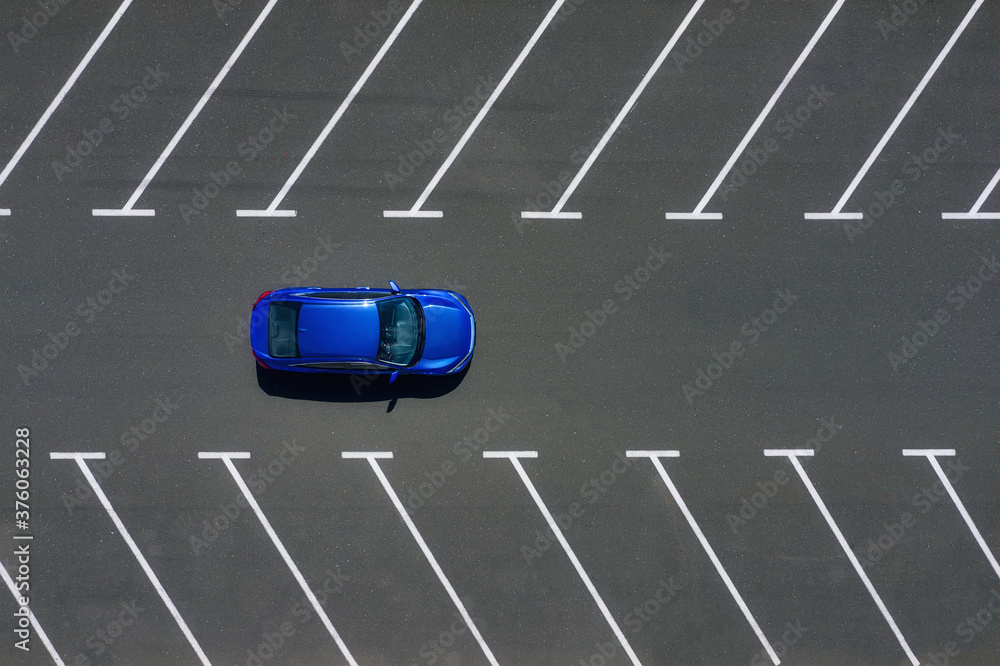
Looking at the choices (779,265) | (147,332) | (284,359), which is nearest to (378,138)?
(284,359)

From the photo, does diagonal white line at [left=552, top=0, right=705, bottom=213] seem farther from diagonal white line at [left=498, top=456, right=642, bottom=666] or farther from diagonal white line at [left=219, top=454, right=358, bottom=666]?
diagonal white line at [left=219, top=454, right=358, bottom=666]

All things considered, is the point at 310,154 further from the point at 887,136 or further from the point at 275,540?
the point at 887,136

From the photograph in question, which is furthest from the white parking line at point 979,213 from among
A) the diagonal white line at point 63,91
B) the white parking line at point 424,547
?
the diagonal white line at point 63,91

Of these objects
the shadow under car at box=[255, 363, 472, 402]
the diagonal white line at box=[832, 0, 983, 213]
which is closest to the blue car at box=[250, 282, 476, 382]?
the shadow under car at box=[255, 363, 472, 402]

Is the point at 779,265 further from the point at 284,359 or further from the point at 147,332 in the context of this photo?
the point at 147,332

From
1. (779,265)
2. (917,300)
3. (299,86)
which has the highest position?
(299,86)
